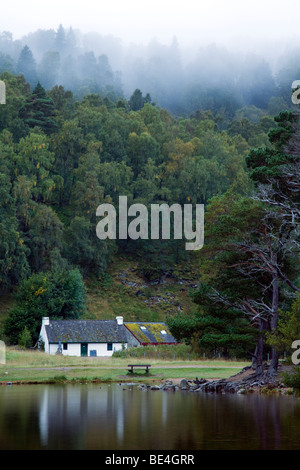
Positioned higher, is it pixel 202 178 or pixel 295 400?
pixel 202 178

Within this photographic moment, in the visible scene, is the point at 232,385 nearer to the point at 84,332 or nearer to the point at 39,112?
the point at 84,332

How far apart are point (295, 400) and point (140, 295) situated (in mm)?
67611

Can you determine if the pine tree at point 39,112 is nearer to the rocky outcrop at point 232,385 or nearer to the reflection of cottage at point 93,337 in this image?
the reflection of cottage at point 93,337

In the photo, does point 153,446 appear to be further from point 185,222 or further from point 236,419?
point 185,222

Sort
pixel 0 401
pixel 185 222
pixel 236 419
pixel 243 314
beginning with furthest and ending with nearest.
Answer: pixel 185 222
pixel 243 314
pixel 0 401
pixel 236 419

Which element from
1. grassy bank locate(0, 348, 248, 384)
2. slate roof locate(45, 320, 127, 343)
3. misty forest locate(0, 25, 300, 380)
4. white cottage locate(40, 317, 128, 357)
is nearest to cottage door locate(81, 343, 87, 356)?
white cottage locate(40, 317, 128, 357)

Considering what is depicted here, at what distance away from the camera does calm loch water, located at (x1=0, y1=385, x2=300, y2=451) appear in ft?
73.1

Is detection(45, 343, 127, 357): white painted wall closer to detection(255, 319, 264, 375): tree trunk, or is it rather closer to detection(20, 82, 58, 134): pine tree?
detection(255, 319, 264, 375): tree trunk

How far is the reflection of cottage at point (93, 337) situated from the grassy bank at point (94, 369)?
30.4ft

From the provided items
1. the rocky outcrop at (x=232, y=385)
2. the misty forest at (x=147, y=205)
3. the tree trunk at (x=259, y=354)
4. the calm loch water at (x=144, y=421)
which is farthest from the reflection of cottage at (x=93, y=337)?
the tree trunk at (x=259, y=354)

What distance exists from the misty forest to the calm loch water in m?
5.22

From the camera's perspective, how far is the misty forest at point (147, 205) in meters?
42.6
